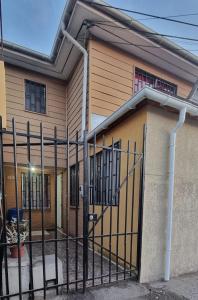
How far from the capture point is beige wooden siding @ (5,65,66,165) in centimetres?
627

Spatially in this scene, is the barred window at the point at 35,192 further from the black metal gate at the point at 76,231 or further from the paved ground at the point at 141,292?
the paved ground at the point at 141,292

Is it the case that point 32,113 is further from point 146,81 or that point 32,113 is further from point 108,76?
point 146,81

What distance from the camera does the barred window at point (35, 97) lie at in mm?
6625

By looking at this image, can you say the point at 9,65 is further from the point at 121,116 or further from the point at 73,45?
the point at 121,116

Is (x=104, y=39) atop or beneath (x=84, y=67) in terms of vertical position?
atop

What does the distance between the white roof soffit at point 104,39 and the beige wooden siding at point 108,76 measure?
10.3 inches

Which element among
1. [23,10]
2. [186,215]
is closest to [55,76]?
[23,10]

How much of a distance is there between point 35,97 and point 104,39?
3.07 meters

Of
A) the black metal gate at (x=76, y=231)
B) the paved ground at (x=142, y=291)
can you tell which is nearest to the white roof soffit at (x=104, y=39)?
the black metal gate at (x=76, y=231)

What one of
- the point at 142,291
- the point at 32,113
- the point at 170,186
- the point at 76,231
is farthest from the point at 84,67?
the point at 142,291

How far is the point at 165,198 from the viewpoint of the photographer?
3.46 meters

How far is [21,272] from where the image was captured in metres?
2.47

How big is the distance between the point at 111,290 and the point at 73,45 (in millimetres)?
5930

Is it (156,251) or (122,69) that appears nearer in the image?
(156,251)
